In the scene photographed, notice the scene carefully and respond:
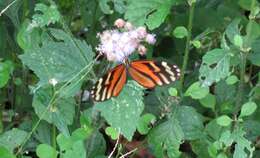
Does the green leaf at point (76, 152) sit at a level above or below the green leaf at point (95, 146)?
above

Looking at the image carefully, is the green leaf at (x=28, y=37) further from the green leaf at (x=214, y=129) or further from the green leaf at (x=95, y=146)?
the green leaf at (x=214, y=129)

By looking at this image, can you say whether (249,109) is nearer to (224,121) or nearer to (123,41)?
(224,121)

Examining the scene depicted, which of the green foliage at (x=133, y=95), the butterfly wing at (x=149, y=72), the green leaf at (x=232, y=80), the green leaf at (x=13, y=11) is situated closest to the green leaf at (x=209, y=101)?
the green foliage at (x=133, y=95)

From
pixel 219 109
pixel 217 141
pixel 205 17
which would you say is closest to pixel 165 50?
pixel 205 17

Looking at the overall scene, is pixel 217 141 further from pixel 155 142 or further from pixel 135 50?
pixel 135 50

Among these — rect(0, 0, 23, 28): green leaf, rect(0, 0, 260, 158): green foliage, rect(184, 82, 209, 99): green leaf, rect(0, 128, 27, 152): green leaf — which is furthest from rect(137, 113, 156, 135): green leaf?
rect(0, 0, 23, 28): green leaf

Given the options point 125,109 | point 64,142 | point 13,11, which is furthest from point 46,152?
point 13,11

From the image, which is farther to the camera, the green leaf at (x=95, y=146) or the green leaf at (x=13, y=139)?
the green leaf at (x=95, y=146)
